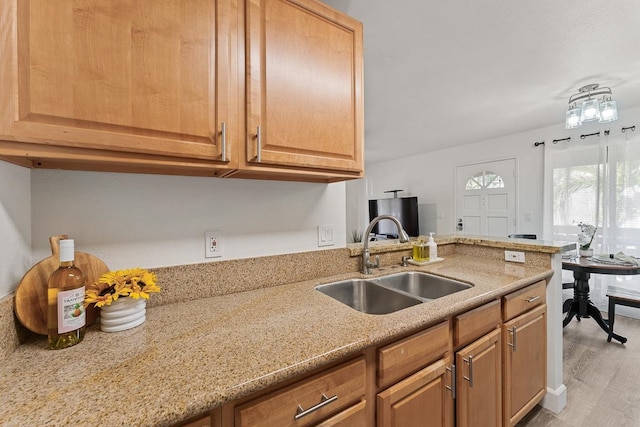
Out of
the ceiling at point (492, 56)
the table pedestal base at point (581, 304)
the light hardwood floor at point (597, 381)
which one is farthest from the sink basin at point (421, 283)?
the table pedestal base at point (581, 304)

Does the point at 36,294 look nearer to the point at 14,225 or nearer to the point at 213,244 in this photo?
the point at 14,225

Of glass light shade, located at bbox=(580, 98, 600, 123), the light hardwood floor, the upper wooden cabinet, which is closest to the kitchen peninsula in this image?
the upper wooden cabinet

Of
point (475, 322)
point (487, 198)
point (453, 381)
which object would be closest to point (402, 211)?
point (487, 198)

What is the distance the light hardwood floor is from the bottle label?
2.18 metres

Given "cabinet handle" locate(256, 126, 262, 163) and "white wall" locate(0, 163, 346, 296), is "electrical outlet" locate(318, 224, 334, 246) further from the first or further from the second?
"cabinet handle" locate(256, 126, 262, 163)

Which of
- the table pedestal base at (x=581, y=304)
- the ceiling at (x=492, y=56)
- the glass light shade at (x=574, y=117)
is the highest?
the ceiling at (x=492, y=56)

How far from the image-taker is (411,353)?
907 mm

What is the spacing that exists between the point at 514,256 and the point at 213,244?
5.81 ft

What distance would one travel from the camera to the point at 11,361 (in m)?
0.66

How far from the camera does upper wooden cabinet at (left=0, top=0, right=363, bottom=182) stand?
64 cm

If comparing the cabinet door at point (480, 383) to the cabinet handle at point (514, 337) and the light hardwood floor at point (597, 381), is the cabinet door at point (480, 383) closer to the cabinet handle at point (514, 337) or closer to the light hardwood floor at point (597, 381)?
the cabinet handle at point (514, 337)

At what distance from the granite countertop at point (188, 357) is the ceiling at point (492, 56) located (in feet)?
5.03

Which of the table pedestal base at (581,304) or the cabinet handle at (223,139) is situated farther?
the table pedestal base at (581,304)

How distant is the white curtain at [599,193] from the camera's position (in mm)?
2887
